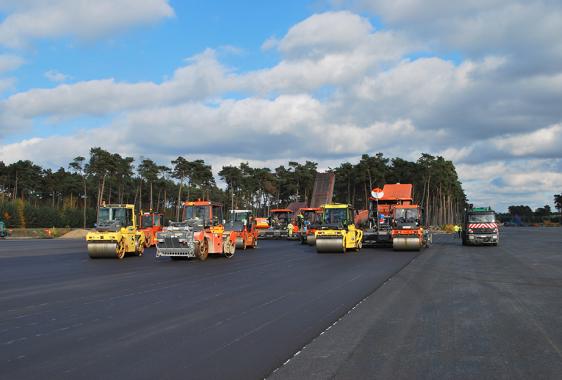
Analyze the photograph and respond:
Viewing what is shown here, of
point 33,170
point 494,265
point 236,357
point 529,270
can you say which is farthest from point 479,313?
point 33,170

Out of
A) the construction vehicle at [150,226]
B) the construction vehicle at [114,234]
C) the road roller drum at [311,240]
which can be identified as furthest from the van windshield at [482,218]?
the construction vehicle at [114,234]

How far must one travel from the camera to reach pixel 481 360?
6.85 m

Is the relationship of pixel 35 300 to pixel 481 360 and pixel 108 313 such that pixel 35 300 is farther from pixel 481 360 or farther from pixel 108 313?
pixel 481 360

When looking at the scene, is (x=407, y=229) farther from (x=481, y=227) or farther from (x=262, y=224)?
(x=262, y=224)

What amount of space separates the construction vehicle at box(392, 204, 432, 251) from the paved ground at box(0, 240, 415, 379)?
1056 centimetres

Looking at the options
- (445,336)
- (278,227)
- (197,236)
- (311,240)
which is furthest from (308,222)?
(445,336)

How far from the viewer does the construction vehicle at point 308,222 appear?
36.4 meters

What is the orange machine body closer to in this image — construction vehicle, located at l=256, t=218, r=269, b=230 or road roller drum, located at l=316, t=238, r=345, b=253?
road roller drum, located at l=316, t=238, r=345, b=253

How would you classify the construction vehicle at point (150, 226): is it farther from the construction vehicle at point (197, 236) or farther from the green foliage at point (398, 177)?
the green foliage at point (398, 177)

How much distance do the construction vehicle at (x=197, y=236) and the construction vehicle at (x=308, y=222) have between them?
10.2 meters

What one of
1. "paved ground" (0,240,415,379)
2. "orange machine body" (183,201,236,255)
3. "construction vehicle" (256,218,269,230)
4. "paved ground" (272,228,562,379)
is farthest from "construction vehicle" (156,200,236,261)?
"construction vehicle" (256,218,269,230)

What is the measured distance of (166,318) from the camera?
32.7ft

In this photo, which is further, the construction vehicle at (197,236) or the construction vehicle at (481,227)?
the construction vehicle at (481,227)

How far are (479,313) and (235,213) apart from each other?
26.8 m
